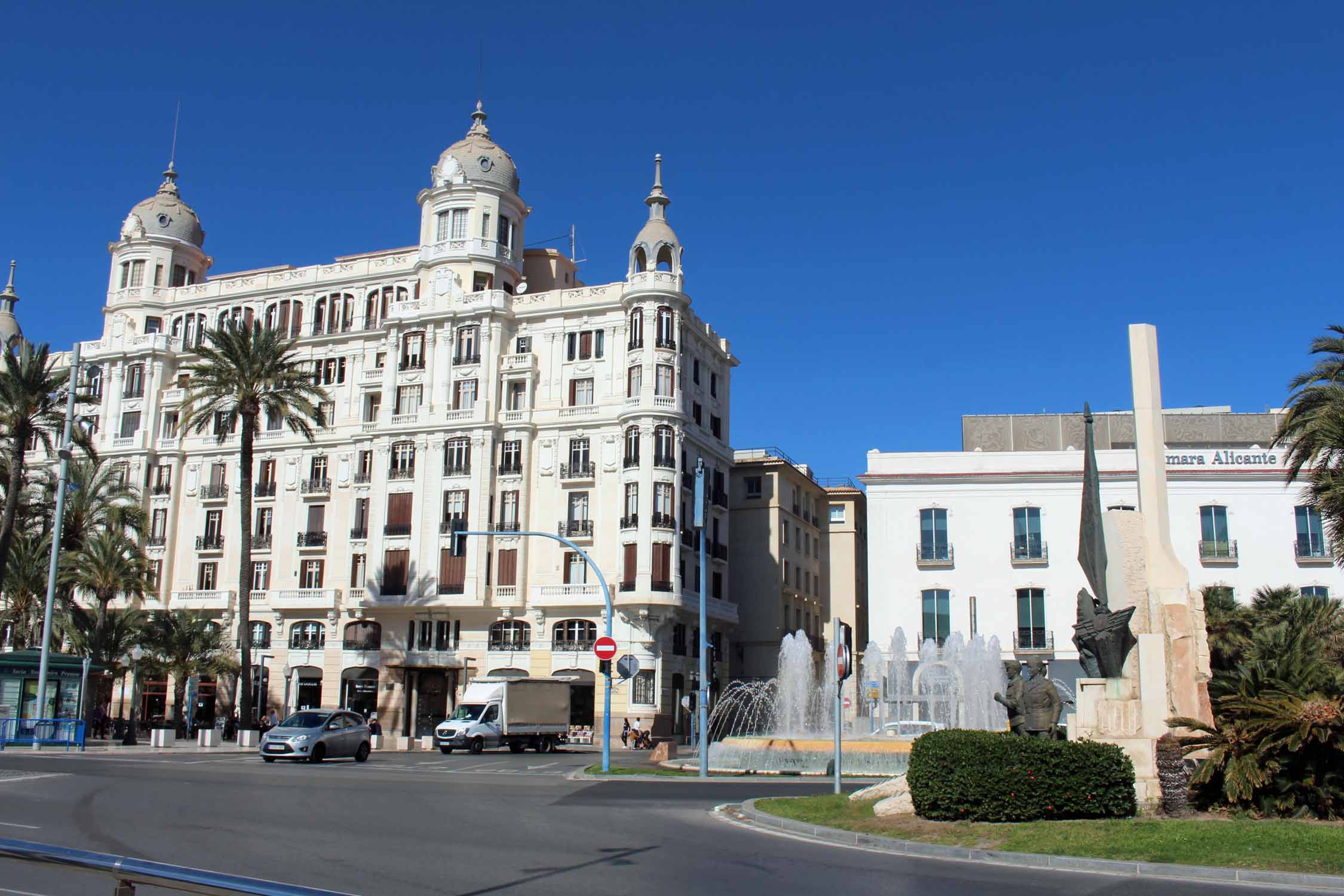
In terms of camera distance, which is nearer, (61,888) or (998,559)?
(61,888)

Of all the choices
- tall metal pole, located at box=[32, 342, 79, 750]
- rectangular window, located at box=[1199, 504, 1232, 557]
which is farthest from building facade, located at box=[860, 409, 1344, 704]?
tall metal pole, located at box=[32, 342, 79, 750]

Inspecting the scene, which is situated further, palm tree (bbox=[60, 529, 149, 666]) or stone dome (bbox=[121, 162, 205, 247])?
stone dome (bbox=[121, 162, 205, 247])

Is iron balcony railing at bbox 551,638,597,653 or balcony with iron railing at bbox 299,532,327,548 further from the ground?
balcony with iron railing at bbox 299,532,327,548

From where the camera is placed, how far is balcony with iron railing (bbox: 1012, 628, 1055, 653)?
48781 millimetres

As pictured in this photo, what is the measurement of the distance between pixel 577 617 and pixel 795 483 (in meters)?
21.1

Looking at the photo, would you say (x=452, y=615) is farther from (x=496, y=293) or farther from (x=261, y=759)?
(x=261, y=759)

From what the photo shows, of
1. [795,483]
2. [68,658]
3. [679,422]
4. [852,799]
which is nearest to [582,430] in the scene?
[679,422]

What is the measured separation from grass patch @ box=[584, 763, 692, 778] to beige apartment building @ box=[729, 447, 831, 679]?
36.4 m

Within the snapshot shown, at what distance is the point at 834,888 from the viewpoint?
11008 mm

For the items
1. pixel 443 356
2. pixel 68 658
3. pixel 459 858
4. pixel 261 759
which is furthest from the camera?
pixel 443 356

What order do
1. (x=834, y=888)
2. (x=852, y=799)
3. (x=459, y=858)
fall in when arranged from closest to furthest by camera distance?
1. (x=834, y=888)
2. (x=459, y=858)
3. (x=852, y=799)

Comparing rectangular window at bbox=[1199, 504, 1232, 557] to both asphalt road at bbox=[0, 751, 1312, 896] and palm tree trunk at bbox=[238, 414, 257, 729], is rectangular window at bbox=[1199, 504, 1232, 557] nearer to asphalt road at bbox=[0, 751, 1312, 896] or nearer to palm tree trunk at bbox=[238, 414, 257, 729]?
asphalt road at bbox=[0, 751, 1312, 896]

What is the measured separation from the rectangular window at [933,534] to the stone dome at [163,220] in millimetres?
47461

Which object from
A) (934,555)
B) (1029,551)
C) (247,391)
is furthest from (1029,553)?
(247,391)
